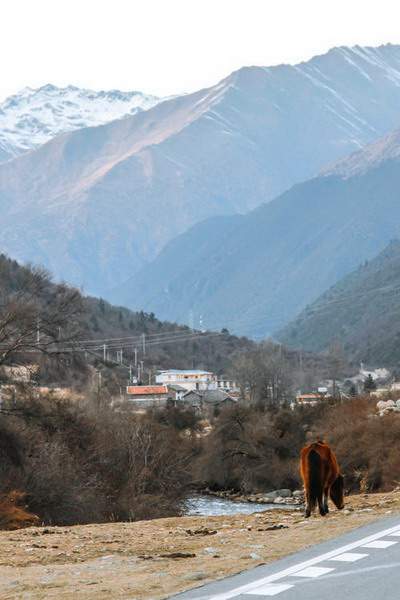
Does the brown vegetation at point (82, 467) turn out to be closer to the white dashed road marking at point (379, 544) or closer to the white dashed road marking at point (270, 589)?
the white dashed road marking at point (379, 544)

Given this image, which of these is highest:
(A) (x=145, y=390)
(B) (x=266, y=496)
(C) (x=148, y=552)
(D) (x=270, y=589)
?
(A) (x=145, y=390)

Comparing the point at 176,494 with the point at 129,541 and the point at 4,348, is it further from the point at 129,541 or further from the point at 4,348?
the point at 129,541

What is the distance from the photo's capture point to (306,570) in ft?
38.9

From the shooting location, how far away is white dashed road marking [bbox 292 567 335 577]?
11.6 meters

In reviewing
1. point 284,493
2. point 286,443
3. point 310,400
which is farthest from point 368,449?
point 310,400

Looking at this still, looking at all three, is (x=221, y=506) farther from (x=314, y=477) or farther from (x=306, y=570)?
(x=306, y=570)

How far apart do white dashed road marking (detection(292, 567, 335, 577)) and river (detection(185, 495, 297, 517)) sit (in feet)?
140

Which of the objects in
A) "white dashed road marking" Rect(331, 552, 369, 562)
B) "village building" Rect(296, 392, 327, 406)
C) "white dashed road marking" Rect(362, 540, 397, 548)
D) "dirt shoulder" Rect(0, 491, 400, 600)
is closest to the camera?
"dirt shoulder" Rect(0, 491, 400, 600)

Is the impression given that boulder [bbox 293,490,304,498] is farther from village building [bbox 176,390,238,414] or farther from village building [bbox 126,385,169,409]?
village building [bbox 176,390,238,414]

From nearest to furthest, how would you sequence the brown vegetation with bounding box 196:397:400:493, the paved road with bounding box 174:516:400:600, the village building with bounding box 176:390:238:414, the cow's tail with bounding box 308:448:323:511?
the paved road with bounding box 174:516:400:600 < the cow's tail with bounding box 308:448:323:511 < the brown vegetation with bounding box 196:397:400:493 < the village building with bounding box 176:390:238:414

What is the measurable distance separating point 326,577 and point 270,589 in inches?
30.3

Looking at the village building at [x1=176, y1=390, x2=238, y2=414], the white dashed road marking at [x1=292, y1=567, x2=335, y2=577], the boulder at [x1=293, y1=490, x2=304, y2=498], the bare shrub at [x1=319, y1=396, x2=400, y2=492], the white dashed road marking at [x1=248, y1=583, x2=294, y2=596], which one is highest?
the village building at [x1=176, y1=390, x2=238, y2=414]

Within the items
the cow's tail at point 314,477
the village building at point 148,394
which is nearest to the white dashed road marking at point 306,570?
the cow's tail at point 314,477

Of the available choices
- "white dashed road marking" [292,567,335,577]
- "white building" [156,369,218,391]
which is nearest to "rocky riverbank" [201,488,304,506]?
"white dashed road marking" [292,567,335,577]
